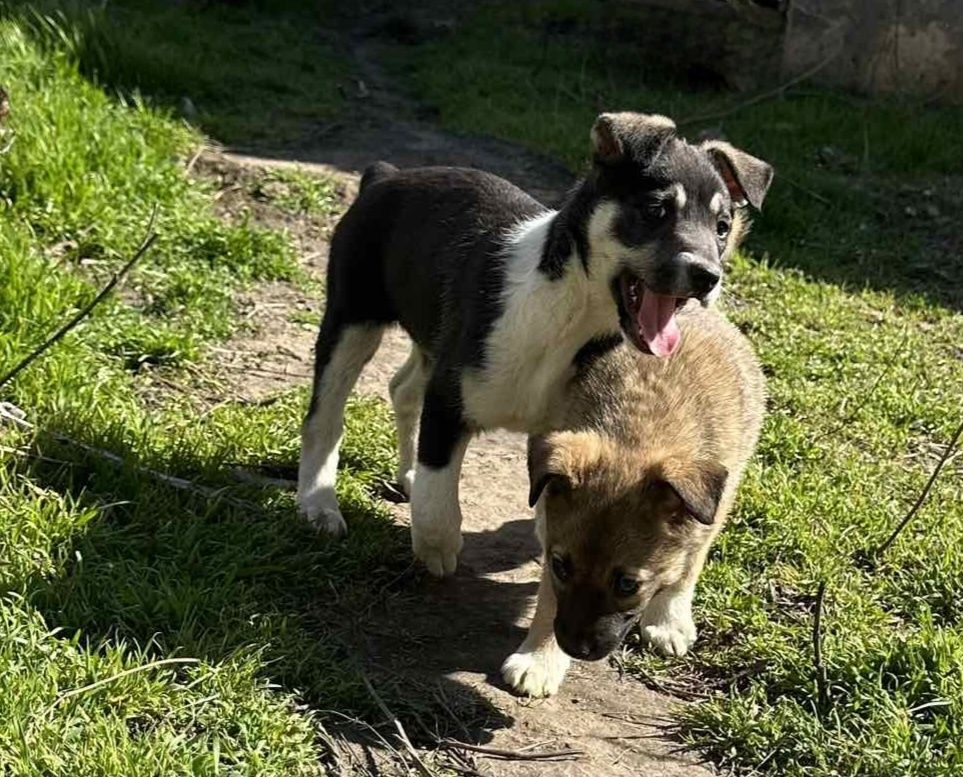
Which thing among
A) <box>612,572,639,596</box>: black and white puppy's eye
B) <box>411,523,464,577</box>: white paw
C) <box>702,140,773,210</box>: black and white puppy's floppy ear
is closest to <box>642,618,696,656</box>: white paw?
<box>612,572,639,596</box>: black and white puppy's eye

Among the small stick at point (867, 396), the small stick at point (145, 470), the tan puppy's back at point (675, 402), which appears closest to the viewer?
the tan puppy's back at point (675, 402)

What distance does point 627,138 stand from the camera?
13.0ft

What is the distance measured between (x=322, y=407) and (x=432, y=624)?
971 mm

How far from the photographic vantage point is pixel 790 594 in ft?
14.6

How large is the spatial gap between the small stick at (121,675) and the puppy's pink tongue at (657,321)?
5.32ft

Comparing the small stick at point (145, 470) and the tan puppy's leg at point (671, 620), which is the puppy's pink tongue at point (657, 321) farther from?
the small stick at point (145, 470)

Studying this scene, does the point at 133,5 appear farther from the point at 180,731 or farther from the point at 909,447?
the point at 180,731

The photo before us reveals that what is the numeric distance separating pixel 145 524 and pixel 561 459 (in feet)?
4.97

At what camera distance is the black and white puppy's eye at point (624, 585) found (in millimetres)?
Result: 3574

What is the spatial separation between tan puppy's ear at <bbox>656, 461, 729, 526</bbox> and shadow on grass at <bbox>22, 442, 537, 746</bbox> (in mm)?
880

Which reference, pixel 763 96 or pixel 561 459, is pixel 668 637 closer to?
pixel 561 459

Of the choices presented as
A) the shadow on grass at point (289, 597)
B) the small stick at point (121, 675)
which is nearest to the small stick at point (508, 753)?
the shadow on grass at point (289, 597)

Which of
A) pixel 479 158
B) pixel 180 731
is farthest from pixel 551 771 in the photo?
pixel 479 158

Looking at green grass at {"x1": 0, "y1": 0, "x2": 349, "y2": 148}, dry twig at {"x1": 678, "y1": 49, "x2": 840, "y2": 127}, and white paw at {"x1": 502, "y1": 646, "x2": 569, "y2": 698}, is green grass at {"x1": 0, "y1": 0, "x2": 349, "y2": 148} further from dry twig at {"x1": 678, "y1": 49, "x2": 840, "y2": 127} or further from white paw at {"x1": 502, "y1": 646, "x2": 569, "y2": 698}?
white paw at {"x1": 502, "y1": 646, "x2": 569, "y2": 698}
